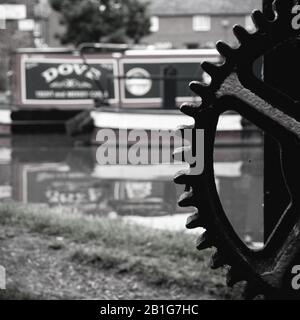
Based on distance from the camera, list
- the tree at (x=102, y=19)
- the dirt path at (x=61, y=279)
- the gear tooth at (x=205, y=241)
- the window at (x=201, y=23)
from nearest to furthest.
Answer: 1. the gear tooth at (x=205, y=241)
2. the dirt path at (x=61, y=279)
3. the tree at (x=102, y=19)
4. the window at (x=201, y=23)

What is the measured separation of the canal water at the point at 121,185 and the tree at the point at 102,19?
1647 cm

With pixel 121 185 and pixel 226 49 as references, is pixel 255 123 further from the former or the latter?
pixel 121 185

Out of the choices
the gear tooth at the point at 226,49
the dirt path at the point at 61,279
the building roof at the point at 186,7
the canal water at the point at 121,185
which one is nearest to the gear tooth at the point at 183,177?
the gear tooth at the point at 226,49

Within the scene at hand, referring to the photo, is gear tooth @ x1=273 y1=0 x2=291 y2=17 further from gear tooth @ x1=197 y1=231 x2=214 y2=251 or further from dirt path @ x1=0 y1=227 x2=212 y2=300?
dirt path @ x1=0 y1=227 x2=212 y2=300

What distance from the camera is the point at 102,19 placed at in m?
30.3

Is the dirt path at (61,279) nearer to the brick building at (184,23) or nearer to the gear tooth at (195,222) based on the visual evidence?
the gear tooth at (195,222)

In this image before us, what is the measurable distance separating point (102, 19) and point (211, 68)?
28338 millimetres

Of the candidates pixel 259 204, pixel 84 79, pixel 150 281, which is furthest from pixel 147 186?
pixel 84 79

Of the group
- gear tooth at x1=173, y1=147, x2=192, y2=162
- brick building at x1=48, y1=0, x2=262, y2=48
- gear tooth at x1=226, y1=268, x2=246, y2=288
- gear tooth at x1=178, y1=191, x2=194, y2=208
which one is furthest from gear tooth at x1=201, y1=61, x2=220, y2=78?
brick building at x1=48, y1=0, x2=262, y2=48

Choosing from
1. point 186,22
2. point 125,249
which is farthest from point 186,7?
point 125,249

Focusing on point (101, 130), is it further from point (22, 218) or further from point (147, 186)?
point (22, 218)

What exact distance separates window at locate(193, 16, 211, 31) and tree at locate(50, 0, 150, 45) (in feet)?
60.3

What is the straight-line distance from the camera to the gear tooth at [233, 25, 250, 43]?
8.11 feet

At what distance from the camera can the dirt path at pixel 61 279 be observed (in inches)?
171
